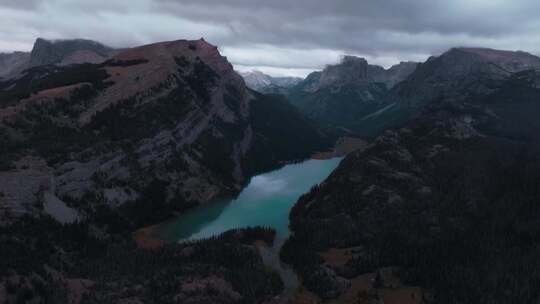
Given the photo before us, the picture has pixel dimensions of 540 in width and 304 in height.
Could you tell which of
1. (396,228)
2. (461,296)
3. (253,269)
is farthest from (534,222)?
(253,269)

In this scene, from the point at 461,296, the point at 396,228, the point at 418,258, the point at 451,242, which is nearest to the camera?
the point at 461,296

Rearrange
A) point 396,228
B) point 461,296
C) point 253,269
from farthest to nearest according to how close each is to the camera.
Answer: point 396,228 < point 253,269 < point 461,296

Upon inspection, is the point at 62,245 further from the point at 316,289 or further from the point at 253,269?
the point at 316,289

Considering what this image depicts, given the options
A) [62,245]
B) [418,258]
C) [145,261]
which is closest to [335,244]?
[418,258]

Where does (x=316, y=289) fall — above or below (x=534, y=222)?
below

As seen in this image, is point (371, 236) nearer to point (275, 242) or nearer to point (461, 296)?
point (275, 242)

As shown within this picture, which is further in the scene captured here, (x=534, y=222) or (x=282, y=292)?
(x=534, y=222)

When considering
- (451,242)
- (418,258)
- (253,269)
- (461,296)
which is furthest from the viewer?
(451,242)

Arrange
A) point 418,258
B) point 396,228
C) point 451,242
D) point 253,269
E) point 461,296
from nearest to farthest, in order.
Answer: point 461,296 → point 253,269 → point 418,258 → point 451,242 → point 396,228

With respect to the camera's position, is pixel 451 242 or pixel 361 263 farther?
pixel 451 242
